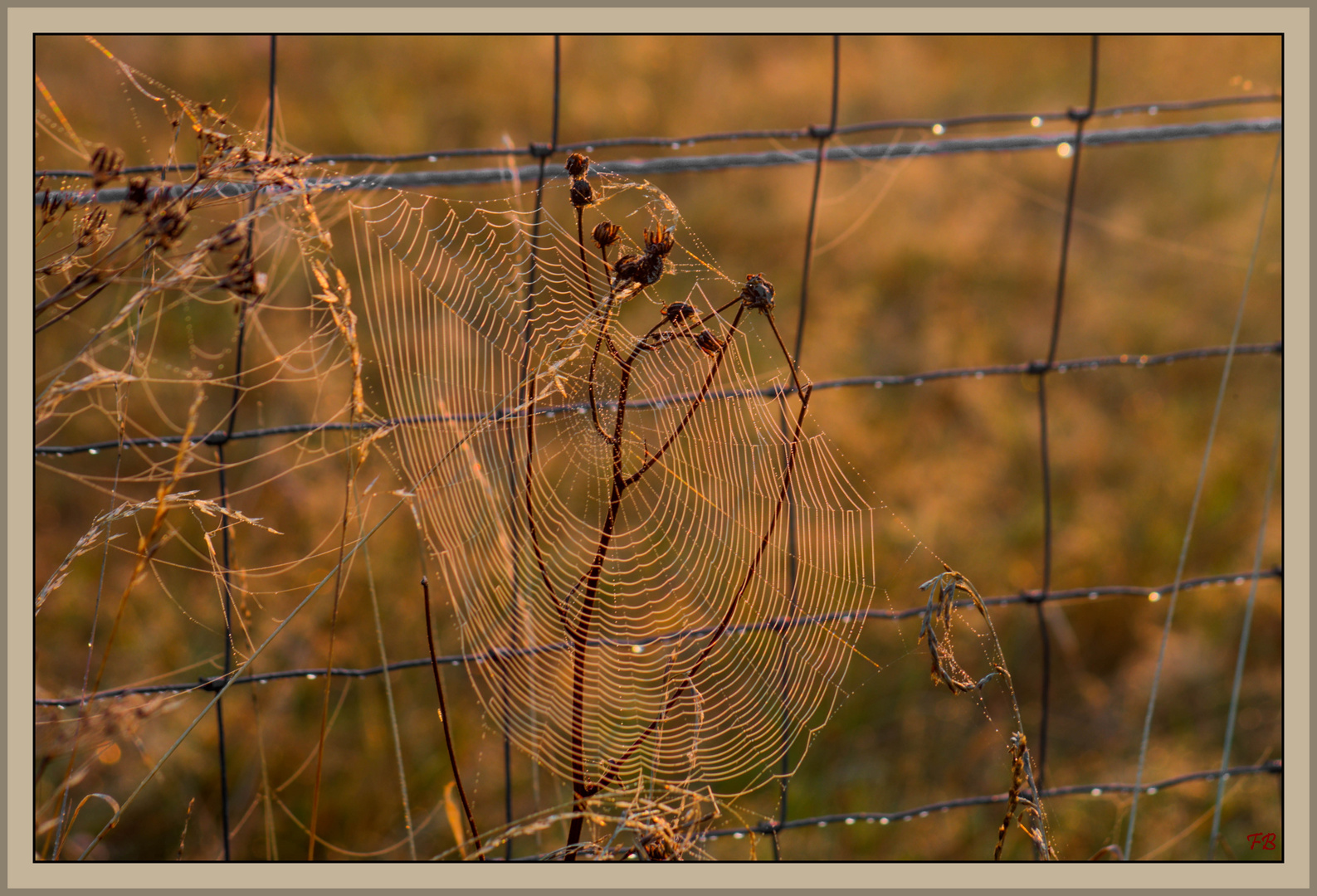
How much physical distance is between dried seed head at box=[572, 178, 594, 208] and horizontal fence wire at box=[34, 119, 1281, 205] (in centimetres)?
34

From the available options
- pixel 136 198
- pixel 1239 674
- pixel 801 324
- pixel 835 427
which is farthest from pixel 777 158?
pixel 835 427

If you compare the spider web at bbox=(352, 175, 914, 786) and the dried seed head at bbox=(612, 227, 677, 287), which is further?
the spider web at bbox=(352, 175, 914, 786)

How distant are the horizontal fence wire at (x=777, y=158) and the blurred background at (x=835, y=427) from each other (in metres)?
0.09

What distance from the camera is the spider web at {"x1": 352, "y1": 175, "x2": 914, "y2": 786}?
5.12 feet

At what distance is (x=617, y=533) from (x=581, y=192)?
1.09 metres

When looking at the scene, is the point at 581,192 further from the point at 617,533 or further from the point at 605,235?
the point at 617,533

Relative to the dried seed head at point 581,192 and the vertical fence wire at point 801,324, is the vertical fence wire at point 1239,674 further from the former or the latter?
the dried seed head at point 581,192

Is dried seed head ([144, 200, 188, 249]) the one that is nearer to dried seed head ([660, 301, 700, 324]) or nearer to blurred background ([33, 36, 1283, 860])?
blurred background ([33, 36, 1283, 860])

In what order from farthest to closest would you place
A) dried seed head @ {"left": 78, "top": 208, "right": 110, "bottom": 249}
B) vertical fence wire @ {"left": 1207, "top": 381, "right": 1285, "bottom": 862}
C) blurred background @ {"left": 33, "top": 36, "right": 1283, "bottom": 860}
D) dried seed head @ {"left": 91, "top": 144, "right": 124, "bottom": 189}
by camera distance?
blurred background @ {"left": 33, "top": 36, "right": 1283, "bottom": 860} → vertical fence wire @ {"left": 1207, "top": 381, "right": 1285, "bottom": 862} → dried seed head @ {"left": 78, "top": 208, "right": 110, "bottom": 249} → dried seed head @ {"left": 91, "top": 144, "right": 124, "bottom": 189}

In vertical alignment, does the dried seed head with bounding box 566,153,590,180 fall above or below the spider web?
above

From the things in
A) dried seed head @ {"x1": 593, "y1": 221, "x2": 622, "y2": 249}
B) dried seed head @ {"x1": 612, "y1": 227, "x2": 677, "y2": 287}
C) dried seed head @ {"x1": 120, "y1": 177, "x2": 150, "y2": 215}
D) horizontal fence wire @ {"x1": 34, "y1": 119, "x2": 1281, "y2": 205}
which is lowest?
dried seed head @ {"x1": 612, "y1": 227, "x2": 677, "y2": 287}

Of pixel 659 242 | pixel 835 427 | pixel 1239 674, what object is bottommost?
pixel 1239 674

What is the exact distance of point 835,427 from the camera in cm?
302

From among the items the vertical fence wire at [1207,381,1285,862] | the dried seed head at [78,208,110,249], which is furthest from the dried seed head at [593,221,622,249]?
the vertical fence wire at [1207,381,1285,862]
